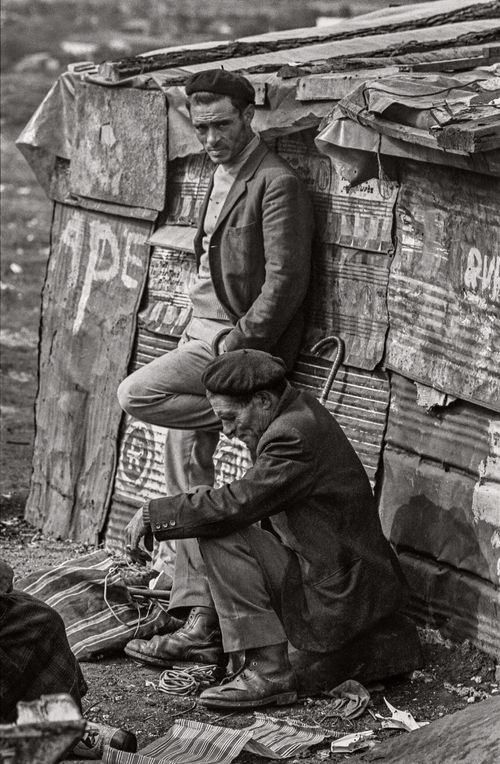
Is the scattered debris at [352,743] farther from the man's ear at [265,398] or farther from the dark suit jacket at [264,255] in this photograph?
the dark suit jacket at [264,255]

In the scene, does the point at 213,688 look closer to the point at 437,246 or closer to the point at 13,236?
the point at 437,246

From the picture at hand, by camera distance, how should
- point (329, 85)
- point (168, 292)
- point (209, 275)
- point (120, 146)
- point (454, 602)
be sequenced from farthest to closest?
point (120, 146) → point (168, 292) → point (209, 275) → point (329, 85) → point (454, 602)

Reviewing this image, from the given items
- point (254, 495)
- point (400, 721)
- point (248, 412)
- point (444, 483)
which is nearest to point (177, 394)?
point (248, 412)

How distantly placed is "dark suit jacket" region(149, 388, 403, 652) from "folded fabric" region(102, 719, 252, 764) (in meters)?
0.53

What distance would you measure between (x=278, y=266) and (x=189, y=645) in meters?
1.68

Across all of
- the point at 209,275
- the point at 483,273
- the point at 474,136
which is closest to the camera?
the point at 474,136

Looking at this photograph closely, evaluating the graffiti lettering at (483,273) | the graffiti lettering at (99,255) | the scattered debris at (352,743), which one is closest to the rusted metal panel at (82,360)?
the graffiti lettering at (99,255)

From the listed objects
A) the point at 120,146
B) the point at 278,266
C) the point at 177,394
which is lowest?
the point at 177,394

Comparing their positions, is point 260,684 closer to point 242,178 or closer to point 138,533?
point 138,533

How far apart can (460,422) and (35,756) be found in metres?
3.02

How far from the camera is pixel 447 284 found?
19.0ft

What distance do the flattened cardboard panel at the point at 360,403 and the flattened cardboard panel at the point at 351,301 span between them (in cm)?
8

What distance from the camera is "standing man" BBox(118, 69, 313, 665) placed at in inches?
237

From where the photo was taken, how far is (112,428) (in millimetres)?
7613
